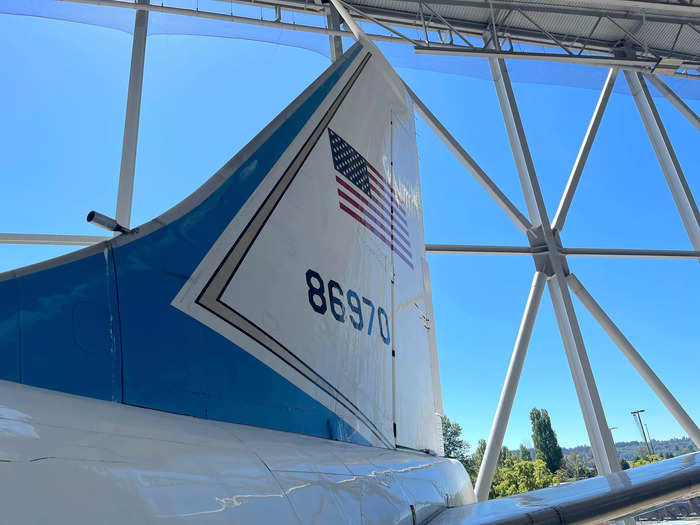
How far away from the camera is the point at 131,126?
21.7ft

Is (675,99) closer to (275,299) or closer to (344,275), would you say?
(344,275)

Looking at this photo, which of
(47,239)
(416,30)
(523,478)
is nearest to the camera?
(47,239)

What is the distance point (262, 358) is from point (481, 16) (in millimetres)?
10094

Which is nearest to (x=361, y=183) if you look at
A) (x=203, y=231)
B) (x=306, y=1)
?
(x=203, y=231)

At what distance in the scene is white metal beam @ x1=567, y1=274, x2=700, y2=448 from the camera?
26.3ft

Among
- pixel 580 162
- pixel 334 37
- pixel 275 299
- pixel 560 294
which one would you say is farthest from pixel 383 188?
→ pixel 580 162

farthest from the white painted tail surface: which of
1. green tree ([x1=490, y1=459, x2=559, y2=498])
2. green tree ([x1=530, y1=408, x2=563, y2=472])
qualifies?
green tree ([x1=530, y1=408, x2=563, y2=472])

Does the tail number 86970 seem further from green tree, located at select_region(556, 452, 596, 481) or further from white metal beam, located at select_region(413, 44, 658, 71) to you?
green tree, located at select_region(556, 452, 596, 481)

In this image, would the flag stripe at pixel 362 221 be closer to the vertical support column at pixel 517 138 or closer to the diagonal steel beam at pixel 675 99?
the vertical support column at pixel 517 138

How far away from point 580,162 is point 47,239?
8.53m

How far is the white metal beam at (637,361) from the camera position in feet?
26.3

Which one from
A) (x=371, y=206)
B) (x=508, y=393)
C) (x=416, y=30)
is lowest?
(x=508, y=393)

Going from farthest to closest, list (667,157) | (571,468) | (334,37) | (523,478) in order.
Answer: (571,468)
(523,478)
(667,157)
(334,37)

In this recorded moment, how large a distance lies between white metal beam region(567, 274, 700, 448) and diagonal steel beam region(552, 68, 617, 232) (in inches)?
43.5
